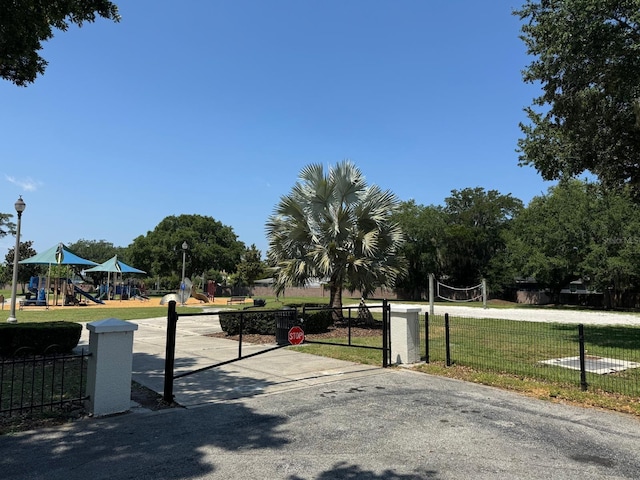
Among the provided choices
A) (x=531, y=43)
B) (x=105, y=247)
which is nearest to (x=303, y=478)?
(x=531, y=43)

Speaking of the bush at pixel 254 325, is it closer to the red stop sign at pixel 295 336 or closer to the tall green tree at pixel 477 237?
the red stop sign at pixel 295 336

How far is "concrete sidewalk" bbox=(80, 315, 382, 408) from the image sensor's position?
6629 millimetres

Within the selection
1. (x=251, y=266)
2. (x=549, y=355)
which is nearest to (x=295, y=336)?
(x=549, y=355)

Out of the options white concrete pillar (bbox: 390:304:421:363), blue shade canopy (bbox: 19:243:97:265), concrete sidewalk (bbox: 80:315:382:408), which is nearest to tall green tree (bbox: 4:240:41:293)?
blue shade canopy (bbox: 19:243:97:265)

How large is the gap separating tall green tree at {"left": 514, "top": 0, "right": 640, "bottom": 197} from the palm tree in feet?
18.8

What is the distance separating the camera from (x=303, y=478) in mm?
3586

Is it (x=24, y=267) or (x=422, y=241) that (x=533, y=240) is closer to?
(x=422, y=241)

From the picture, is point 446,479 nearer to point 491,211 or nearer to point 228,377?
point 228,377

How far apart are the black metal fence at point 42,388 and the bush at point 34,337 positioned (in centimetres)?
32

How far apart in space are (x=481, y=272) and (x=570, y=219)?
2018 centimetres

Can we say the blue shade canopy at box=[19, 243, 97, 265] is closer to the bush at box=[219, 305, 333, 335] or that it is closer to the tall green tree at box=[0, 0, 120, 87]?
the bush at box=[219, 305, 333, 335]

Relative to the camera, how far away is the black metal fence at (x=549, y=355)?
7.49 m

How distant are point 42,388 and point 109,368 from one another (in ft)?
3.20

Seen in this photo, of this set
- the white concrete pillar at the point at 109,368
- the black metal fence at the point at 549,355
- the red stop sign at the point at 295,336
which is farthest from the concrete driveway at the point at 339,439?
the black metal fence at the point at 549,355
